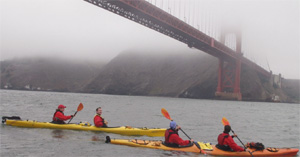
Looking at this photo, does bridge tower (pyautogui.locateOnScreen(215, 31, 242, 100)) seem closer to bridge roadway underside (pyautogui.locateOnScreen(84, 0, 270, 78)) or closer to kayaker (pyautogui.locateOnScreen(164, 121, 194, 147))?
bridge roadway underside (pyautogui.locateOnScreen(84, 0, 270, 78))

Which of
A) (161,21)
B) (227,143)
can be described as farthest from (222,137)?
(161,21)

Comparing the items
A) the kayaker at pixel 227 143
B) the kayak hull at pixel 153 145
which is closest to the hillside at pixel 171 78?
the kayak hull at pixel 153 145

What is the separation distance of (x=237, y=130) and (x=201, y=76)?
70590mm

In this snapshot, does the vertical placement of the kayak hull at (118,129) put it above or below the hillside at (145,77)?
below

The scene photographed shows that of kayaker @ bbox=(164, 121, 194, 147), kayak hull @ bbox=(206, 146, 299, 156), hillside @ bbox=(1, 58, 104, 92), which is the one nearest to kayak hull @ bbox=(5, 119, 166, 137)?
kayaker @ bbox=(164, 121, 194, 147)

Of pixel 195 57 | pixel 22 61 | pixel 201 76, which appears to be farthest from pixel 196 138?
pixel 22 61

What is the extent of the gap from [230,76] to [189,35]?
28465 mm

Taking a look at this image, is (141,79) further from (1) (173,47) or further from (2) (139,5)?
(2) (139,5)

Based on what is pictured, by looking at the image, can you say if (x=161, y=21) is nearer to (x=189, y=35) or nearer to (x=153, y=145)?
(x=189, y=35)

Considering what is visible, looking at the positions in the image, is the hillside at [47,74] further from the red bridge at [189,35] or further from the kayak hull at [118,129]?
the kayak hull at [118,129]

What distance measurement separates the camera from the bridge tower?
71.8 metres

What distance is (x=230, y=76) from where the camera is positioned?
76.9 meters

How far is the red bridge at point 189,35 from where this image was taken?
38.6 metres

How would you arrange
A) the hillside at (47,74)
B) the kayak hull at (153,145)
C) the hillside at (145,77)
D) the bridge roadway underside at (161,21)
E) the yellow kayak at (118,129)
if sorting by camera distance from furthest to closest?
the hillside at (47,74), the hillside at (145,77), the bridge roadway underside at (161,21), the yellow kayak at (118,129), the kayak hull at (153,145)
